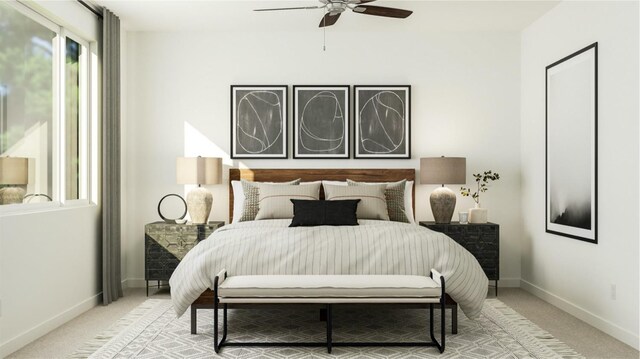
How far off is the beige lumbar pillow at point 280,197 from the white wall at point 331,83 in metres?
0.72

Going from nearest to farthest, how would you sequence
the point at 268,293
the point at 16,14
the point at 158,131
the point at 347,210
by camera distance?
the point at 268,293
the point at 16,14
the point at 347,210
the point at 158,131

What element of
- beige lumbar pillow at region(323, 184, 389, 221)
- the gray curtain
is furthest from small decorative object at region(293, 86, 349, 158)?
the gray curtain

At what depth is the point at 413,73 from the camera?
5.83 meters

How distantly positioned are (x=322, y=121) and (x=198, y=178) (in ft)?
4.96

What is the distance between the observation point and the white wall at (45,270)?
11.5ft

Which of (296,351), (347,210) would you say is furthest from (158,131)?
(296,351)

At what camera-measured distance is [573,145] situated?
4.51 meters

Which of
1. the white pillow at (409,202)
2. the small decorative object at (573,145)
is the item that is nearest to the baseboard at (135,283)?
the white pillow at (409,202)

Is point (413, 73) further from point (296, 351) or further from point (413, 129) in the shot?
point (296, 351)

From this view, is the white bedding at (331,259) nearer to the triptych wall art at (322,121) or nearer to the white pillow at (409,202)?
the white pillow at (409,202)

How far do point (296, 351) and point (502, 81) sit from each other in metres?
3.96

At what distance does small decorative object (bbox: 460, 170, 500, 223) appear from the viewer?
17.8 ft

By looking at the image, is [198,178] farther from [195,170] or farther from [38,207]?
[38,207]

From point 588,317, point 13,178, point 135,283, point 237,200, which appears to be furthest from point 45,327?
point 588,317
